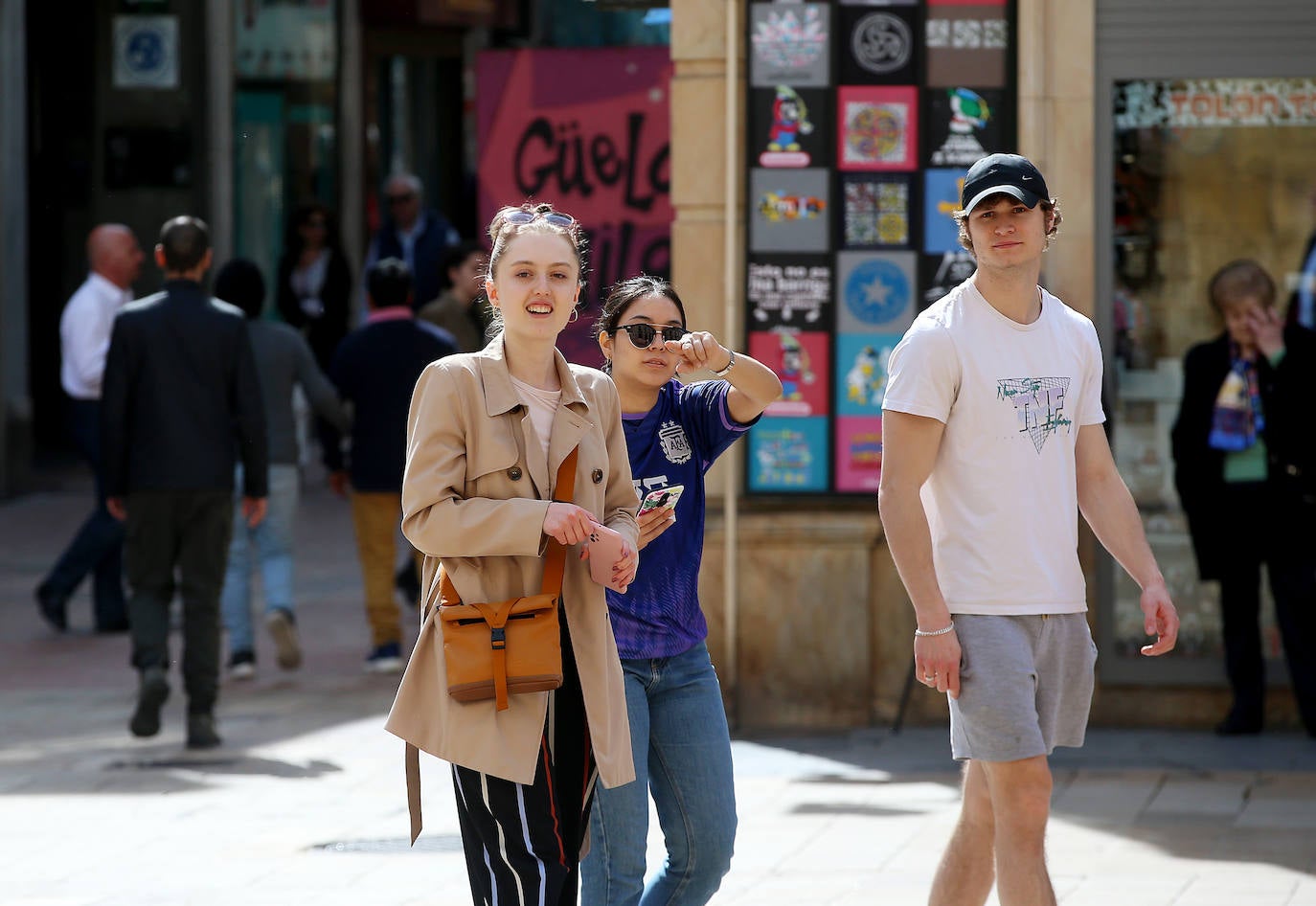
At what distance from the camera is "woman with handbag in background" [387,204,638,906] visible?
420 centimetres

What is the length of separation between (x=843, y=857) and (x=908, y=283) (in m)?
2.90

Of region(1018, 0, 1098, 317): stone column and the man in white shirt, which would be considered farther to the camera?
the man in white shirt

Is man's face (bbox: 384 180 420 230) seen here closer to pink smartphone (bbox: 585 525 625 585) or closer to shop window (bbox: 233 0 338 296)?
shop window (bbox: 233 0 338 296)

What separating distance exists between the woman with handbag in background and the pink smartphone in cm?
1

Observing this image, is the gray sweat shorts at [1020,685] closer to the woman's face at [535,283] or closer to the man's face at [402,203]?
the woman's face at [535,283]

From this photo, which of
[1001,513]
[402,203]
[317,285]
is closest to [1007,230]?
[1001,513]

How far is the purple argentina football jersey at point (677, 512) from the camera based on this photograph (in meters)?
4.79

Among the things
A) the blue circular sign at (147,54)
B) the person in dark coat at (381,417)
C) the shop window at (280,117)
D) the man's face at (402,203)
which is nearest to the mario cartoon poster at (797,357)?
the person in dark coat at (381,417)

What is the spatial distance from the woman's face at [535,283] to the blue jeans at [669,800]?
841 mm

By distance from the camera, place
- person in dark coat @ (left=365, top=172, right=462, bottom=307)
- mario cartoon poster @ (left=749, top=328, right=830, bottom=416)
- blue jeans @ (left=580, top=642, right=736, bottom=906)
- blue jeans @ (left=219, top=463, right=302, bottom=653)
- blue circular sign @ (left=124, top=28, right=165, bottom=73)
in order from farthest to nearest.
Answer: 1. blue circular sign @ (left=124, top=28, right=165, bottom=73)
2. person in dark coat @ (left=365, top=172, right=462, bottom=307)
3. blue jeans @ (left=219, top=463, right=302, bottom=653)
4. mario cartoon poster @ (left=749, top=328, right=830, bottom=416)
5. blue jeans @ (left=580, top=642, right=736, bottom=906)

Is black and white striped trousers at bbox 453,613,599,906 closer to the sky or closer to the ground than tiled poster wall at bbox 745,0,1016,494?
closer to the ground

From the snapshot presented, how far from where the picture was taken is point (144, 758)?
8.59 metres

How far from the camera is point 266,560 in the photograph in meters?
10.4

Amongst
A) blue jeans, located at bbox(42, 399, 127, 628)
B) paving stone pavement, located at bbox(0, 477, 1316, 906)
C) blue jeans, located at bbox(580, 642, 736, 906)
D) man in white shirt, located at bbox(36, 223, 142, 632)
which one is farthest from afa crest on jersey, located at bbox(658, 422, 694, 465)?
man in white shirt, located at bbox(36, 223, 142, 632)
